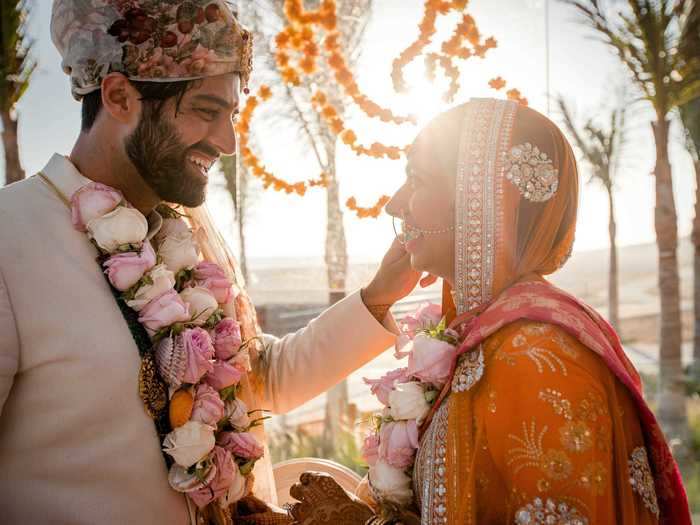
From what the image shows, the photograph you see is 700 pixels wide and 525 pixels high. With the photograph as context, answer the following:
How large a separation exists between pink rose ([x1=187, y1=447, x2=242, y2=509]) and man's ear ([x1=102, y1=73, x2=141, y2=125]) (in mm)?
1116

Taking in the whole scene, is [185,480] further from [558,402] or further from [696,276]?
[696,276]

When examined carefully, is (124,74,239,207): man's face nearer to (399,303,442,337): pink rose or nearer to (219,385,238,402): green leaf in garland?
(219,385,238,402): green leaf in garland

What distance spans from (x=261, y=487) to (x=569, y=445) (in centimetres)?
134

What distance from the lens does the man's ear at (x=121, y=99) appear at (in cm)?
212

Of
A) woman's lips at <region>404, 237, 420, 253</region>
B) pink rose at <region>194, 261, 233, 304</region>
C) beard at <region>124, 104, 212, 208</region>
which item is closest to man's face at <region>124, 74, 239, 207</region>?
beard at <region>124, 104, 212, 208</region>

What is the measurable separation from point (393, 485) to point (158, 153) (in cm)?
129

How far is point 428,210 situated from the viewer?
2.04 meters

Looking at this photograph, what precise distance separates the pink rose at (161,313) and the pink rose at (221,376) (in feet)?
0.71

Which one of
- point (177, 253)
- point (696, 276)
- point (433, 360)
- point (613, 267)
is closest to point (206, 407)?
point (177, 253)

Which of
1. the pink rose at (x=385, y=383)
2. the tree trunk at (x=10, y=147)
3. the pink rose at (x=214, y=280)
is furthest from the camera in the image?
the tree trunk at (x=10, y=147)

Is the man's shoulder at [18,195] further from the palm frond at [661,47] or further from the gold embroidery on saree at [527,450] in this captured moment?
the palm frond at [661,47]

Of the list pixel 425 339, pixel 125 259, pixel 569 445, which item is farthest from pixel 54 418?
pixel 569 445

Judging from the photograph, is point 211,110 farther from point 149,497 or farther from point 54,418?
point 149,497

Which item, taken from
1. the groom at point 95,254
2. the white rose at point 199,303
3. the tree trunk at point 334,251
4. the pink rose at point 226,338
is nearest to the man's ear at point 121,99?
the groom at point 95,254
